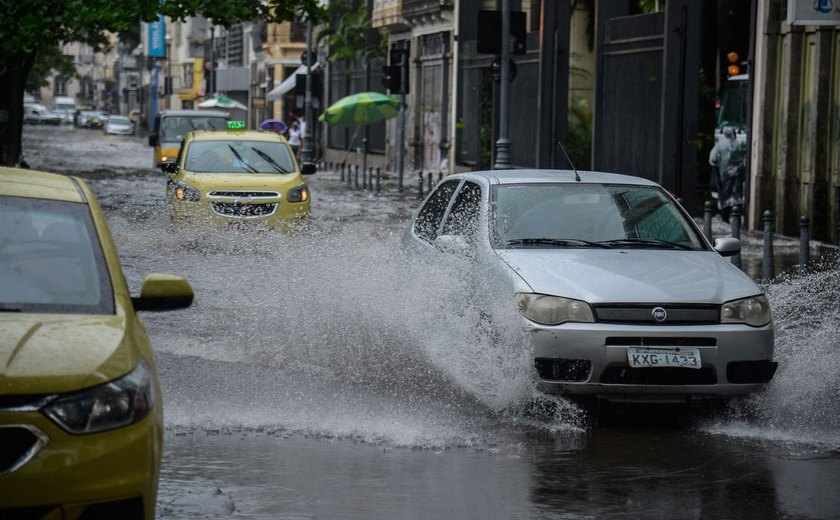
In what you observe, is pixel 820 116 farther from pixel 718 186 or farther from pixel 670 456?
pixel 670 456

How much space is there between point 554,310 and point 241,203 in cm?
1231

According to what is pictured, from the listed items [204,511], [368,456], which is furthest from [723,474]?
[204,511]

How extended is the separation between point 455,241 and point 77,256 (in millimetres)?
4358

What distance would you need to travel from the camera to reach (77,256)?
598 centimetres

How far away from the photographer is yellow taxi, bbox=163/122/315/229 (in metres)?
20.5

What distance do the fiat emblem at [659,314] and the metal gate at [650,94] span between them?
694 inches

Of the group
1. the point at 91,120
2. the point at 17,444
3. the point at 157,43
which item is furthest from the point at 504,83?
the point at 91,120

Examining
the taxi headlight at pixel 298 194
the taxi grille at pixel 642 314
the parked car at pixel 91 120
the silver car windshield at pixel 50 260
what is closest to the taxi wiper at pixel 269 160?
the taxi headlight at pixel 298 194

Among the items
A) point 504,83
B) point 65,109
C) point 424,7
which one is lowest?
point 65,109

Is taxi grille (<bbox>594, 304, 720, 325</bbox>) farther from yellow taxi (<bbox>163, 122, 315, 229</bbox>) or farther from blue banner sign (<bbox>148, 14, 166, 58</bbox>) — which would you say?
blue banner sign (<bbox>148, 14, 166, 58</bbox>)

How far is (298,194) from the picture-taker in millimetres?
21125

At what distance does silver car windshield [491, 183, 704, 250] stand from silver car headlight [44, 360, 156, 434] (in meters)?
4.82

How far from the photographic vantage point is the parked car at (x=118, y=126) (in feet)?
327

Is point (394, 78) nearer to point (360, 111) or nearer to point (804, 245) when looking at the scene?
point (360, 111)
